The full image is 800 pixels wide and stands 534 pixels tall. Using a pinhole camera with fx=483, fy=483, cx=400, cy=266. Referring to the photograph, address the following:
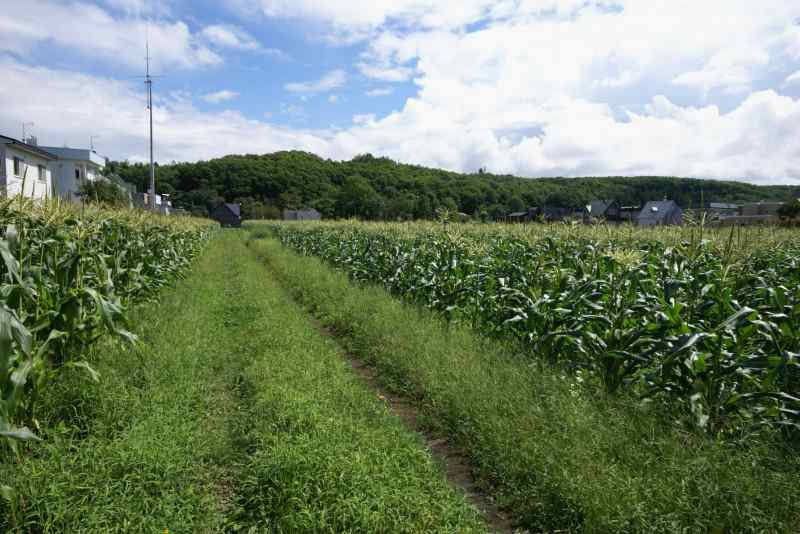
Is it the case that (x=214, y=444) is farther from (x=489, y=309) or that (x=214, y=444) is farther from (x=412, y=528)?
(x=489, y=309)

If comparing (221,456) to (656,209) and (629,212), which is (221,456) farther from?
(656,209)

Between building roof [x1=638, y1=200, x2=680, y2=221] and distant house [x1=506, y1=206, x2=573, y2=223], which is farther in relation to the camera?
building roof [x1=638, y1=200, x2=680, y2=221]

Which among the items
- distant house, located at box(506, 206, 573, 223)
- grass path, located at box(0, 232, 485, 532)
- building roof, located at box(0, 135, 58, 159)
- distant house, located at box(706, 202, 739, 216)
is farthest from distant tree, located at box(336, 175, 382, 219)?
grass path, located at box(0, 232, 485, 532)

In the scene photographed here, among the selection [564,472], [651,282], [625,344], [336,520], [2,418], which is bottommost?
[336,520]

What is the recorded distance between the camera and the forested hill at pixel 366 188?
46125 millimetres

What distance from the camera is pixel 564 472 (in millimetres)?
3432

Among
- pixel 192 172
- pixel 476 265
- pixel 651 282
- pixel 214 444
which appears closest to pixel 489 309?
pixel 476 265

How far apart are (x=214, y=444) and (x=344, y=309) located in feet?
17.8

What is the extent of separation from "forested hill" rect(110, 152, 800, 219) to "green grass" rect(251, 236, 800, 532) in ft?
109

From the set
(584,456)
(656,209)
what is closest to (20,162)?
(584,456)

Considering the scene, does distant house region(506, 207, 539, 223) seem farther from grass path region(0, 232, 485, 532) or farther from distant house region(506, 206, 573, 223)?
grass path region(0, 232, 485, 532)

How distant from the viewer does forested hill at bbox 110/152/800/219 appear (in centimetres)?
4612

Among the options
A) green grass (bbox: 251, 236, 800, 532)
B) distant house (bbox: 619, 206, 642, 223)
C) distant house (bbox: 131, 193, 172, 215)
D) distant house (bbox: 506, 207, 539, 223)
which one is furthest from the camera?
distant house (bbox: 506, 207, 539, 223)

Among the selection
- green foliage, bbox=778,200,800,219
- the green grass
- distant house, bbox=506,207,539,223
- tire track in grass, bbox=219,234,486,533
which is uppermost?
green foliage, bbox=778,200,800,219
